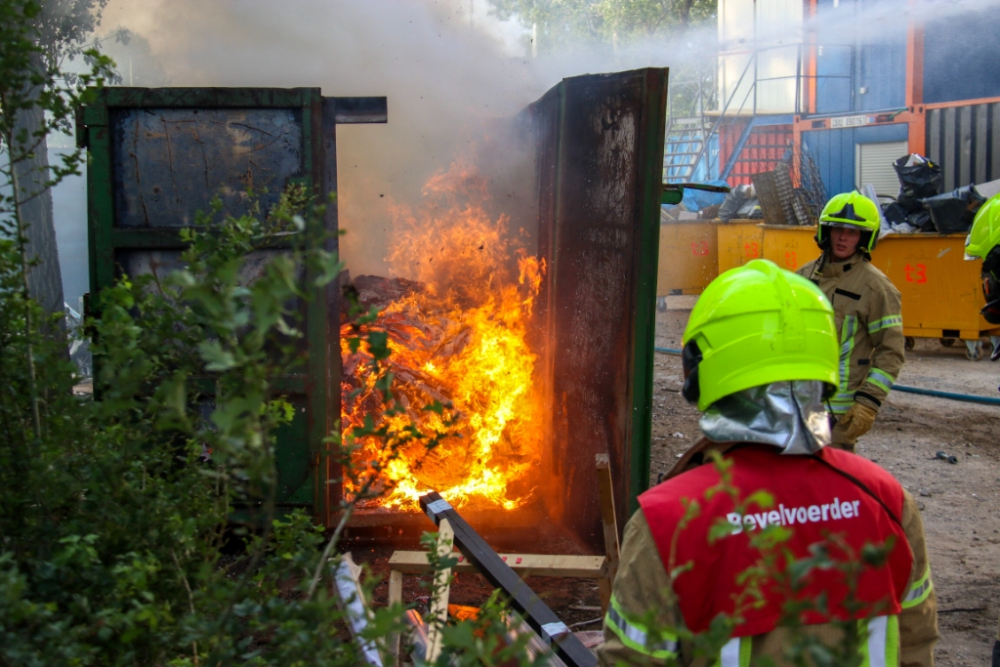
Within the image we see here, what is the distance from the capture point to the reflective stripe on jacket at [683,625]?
1516mm

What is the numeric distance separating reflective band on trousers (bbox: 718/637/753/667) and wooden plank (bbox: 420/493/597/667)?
100 cm

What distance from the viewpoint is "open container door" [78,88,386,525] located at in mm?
4234

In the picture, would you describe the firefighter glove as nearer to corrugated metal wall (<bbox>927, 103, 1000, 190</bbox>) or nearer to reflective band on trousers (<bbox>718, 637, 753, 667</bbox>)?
reflective band on trousers (<bbox>718, 637, 753, 667</bbox>)

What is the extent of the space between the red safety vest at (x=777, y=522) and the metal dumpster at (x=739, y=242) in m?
12.3

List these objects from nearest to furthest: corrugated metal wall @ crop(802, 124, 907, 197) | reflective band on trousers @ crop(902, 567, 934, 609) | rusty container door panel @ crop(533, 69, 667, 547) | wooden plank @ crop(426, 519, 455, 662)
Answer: reflective band on trousers @ crop(902, 567, 934, 609), wooden plank @ crop(426, 519, 455, 662), rusty container door panel @ crop(533, 69, 667, 547), corrugated metal wall @ crop(802, 124, 907, 197)

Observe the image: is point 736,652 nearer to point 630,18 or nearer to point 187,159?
point 187,159

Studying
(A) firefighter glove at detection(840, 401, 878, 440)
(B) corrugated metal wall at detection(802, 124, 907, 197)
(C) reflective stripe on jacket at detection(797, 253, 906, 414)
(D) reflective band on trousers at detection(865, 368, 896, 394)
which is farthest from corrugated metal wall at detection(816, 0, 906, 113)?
(A) firefighter glove at detection(840, 401, 878, 440)

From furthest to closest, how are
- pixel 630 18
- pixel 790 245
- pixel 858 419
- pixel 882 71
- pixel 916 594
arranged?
1. pixel 630 18
2. pixel 882 71
3. pixel 790 245
4. pixel 858 419
5. pixel 916 594

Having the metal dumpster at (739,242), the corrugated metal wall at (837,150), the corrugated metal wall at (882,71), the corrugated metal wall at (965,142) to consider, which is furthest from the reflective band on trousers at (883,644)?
the corrugated metal wall at (882,71)

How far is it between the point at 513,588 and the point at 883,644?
1764mm

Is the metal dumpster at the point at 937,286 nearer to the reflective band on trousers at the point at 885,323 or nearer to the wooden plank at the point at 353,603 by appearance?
the reflective band on trousers at the point at 885,323

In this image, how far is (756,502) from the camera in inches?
59.4

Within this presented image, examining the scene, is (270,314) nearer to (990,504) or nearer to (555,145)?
(555,145)

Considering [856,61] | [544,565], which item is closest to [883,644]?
[544,565]
